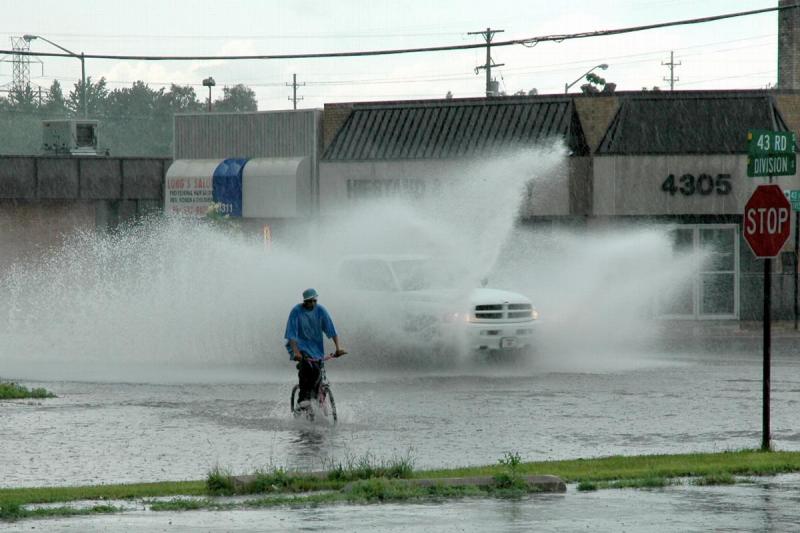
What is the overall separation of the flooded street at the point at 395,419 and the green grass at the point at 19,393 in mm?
400

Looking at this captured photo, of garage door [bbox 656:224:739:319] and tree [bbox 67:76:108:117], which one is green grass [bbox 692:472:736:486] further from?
tree [bbox 67:76:108:117]

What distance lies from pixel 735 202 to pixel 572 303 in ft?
36.0

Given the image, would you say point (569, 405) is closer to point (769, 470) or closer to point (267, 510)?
point (769, 470)

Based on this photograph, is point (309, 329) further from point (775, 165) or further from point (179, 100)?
point (179, 100)

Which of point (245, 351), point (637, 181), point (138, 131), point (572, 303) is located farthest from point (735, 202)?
point (138, 131)

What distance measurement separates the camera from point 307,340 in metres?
17.7

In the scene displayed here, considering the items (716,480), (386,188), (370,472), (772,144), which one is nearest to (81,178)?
(386,188)

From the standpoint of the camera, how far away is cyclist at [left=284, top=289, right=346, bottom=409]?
1759 centimetres

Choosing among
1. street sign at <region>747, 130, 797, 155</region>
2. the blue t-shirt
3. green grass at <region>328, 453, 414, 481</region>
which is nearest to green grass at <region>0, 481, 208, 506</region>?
green grass at <region>328, 453, 414, 481</region>

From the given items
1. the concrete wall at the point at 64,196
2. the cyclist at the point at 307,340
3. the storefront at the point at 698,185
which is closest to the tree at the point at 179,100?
the concrete wall at the point at 64,196

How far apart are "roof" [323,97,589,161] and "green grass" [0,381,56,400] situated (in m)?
22.4

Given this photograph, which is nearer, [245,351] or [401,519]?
[401,519]

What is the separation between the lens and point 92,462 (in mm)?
14383

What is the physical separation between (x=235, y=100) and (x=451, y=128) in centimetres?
15208
